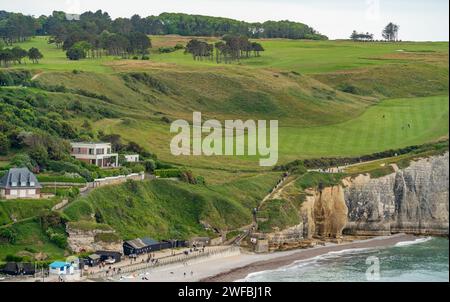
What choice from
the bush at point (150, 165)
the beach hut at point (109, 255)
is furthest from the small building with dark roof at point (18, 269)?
the bush at point (150, 165)

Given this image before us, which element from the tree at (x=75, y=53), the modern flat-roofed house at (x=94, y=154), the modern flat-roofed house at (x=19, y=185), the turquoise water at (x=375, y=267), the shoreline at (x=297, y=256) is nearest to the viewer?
the turquoise water at (x=375, y=267)

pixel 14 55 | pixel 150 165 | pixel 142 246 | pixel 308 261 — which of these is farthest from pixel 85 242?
pixel 14 55

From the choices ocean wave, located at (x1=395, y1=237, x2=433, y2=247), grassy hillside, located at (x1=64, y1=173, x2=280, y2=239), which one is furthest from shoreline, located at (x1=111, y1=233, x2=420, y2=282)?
grassy hillside, located at (x1=64, y1=173, x2=280, y2=239)

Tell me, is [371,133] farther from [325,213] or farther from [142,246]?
[142,246]

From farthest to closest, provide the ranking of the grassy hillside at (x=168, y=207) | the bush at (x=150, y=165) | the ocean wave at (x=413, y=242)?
the bush at (x=150, y=165), the ocean wave at (x=413, y=242), the grassy hillside at (x=168, y=207)

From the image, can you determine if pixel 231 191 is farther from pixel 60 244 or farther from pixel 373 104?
pixel 373 104

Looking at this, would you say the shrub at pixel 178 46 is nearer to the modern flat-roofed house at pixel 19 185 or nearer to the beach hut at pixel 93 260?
the modern flat-roofed house at pixel 19 185

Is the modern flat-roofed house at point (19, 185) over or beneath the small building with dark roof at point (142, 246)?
over

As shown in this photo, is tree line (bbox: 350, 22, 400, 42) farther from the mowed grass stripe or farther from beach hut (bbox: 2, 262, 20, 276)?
beach hut (bbox: 2, 262, 20, 276)
